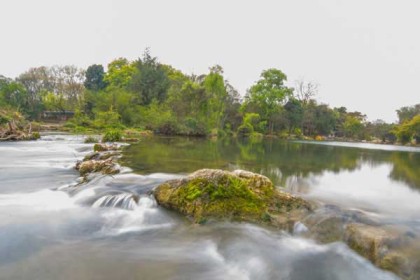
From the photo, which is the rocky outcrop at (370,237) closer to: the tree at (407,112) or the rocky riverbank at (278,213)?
the rocky riverbank at (278,213)

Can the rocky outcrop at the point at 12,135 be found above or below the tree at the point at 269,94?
below

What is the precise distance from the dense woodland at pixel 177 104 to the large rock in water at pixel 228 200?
2870 centimetres

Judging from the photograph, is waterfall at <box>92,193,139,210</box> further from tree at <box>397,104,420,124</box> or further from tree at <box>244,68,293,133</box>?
tree at <box>397,104,420,124</box>

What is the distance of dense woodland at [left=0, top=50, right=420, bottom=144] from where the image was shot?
38281mm

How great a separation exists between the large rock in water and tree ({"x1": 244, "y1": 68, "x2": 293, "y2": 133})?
50880 millimetres

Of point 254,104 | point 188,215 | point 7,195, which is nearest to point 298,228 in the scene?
point 188,215

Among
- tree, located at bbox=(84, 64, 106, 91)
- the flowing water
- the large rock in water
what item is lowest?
the flowing water

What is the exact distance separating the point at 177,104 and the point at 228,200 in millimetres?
35368

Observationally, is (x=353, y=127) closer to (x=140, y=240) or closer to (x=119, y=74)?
(x=119, y=74)

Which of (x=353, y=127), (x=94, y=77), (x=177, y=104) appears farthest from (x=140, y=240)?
(x=353, y=127)

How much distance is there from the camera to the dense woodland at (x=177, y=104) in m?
38.3

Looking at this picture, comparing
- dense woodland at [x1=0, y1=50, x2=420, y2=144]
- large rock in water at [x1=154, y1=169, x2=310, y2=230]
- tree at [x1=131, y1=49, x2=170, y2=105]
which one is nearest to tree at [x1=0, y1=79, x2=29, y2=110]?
dense woodland at [x1=0, y1=50, x2=420, y2=144]

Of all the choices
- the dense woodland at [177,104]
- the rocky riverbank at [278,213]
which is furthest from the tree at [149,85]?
the rocky riverbank at [278,213]

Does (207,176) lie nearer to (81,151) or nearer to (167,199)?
(167,199)
